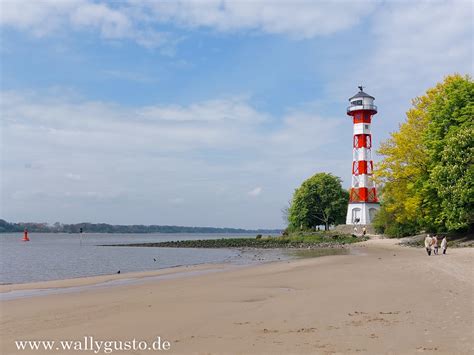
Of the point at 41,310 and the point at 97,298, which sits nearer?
the point at 41,310

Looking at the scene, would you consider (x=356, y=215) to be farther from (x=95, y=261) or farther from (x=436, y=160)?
(x=95, y=261)

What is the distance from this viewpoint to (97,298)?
55.1ft

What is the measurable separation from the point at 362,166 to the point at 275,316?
188ft

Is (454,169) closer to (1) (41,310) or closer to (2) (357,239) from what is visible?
(2) (357,239)

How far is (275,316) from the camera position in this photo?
11719 millimetres

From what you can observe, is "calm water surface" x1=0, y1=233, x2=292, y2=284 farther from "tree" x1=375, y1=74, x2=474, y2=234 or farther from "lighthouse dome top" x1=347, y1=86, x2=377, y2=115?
"lighthouse dome top" x1=347, y1=86, x2=377, y2=115

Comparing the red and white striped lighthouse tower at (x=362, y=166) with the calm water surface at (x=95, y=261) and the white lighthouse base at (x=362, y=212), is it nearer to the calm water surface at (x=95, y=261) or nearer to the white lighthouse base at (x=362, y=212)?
the white lighthouse base at (x=362, y=212)

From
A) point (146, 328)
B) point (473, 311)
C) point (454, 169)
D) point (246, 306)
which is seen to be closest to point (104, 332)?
point (146, 328)

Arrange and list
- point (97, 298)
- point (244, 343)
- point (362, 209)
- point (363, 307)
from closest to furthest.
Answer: point (244, 343), point (363, 307), point (97, 298), point (362, 209)

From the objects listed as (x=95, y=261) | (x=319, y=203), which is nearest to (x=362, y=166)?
(x=319, y=203)

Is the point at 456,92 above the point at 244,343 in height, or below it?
above

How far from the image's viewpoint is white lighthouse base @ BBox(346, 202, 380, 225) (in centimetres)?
6562

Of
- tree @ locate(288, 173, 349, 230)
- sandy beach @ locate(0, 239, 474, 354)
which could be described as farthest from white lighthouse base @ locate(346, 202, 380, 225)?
sandy beach @ locate(0, 239, 474, 354)

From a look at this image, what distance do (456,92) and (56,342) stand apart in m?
35.8
